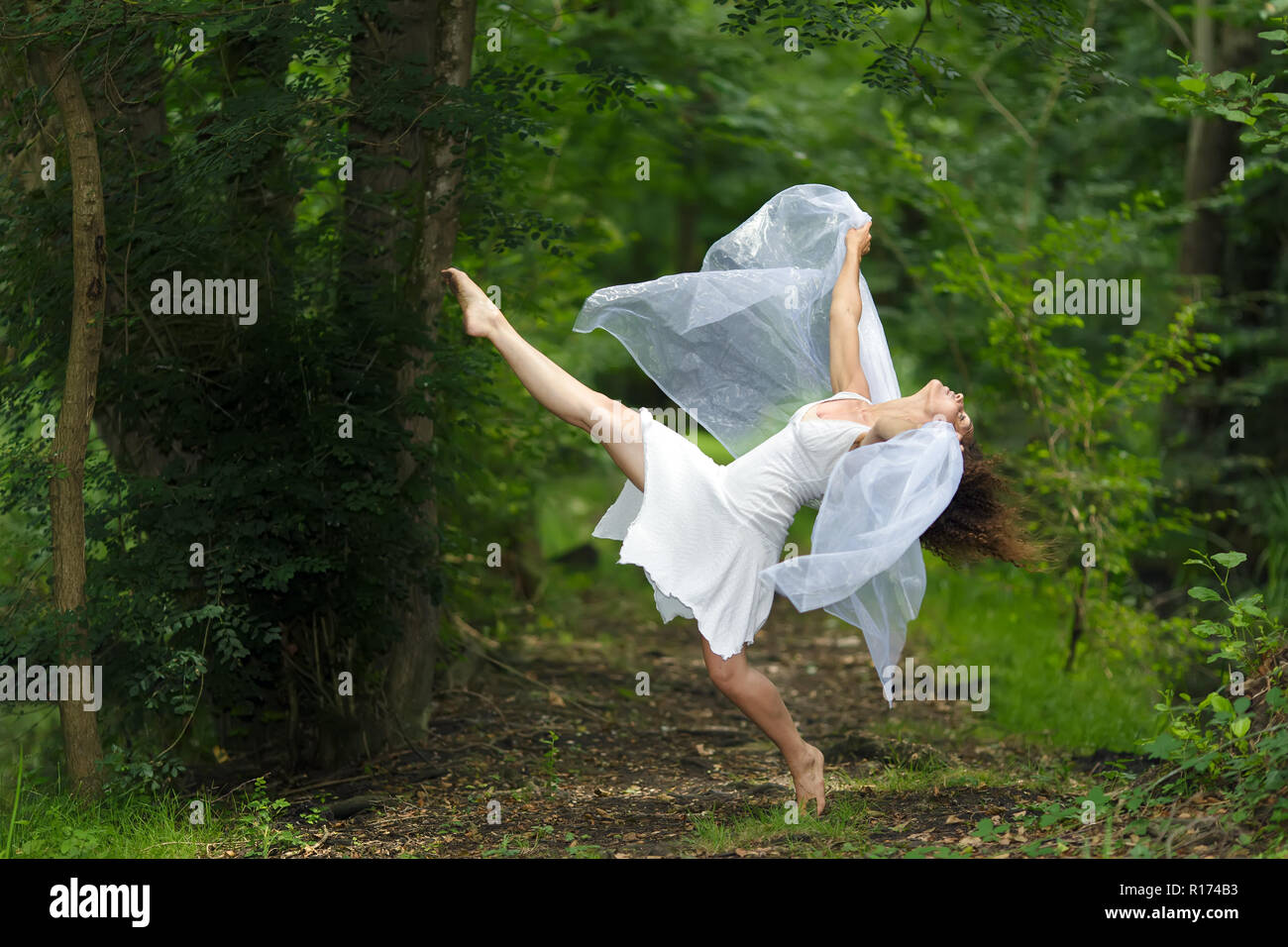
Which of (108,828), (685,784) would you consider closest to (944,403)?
(685,784)

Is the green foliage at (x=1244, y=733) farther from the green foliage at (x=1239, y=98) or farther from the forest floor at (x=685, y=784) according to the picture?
the green foliage at (x=1239, y=98)

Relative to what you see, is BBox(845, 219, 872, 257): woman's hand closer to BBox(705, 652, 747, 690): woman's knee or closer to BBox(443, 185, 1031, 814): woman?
BBox(443, 185, 1031, 814): woman

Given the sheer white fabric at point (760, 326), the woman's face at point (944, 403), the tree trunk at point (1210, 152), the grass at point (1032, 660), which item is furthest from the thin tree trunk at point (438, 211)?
the tree trunk at point (1210, 152)

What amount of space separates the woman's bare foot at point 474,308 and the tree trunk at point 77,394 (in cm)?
131

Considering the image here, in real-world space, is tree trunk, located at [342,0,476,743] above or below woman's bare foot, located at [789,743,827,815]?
above

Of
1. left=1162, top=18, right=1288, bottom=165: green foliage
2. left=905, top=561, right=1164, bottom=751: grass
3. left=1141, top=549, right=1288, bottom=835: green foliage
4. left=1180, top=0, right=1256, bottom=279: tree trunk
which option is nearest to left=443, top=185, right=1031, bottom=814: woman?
left=1141, top=549, right=1288, bottom=835: green foliage

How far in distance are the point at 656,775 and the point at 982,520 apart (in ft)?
6.63

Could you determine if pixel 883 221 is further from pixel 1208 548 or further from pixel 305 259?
pixel 305 259

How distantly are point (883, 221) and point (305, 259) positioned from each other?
19.5ft

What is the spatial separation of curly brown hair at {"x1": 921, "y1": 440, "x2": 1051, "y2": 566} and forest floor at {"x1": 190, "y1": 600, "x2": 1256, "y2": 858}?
0.88 meters

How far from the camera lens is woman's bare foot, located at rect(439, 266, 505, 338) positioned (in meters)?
4.56

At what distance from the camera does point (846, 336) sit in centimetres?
437

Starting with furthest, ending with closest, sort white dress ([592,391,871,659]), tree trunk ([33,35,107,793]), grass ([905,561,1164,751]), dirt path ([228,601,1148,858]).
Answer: grass ([905,561,1164,751])
tree trunk ([33,35,107,793])
dirt path ([228,601,1148,858])
white dress ([592,391,871,659])

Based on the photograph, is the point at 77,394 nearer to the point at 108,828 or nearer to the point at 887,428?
the point at 108,828
